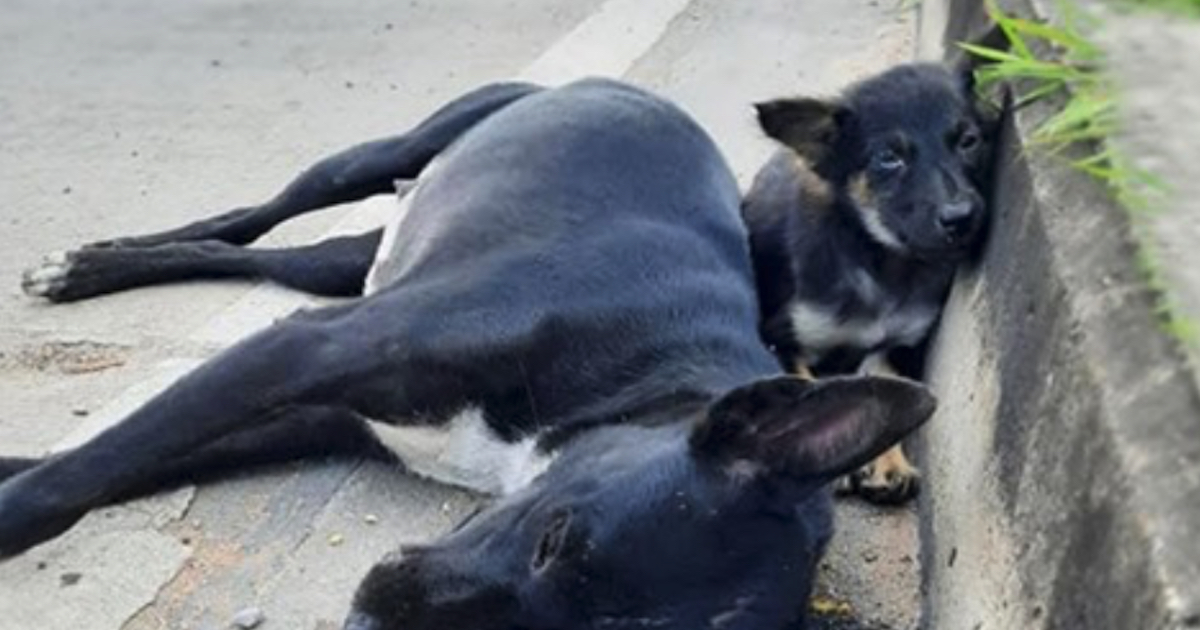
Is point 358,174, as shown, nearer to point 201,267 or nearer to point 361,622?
point 201,267

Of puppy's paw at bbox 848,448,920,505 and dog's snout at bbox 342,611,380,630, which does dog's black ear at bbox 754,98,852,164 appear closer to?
puppy's paw at bbox 848,448,920,505

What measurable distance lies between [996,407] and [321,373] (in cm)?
126

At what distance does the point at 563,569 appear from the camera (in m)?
2.47

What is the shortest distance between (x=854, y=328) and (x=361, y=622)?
196 cm

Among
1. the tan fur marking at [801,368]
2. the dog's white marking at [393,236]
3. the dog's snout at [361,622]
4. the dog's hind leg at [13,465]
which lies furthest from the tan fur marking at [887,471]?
the dog's hind leg at [13,465]

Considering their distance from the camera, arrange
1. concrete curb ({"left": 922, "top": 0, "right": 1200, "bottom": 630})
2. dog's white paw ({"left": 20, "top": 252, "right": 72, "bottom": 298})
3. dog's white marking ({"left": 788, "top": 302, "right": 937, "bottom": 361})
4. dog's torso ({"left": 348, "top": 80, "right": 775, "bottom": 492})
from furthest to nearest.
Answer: dog's white paw ({"left": 20, "top": 252, "right": 72, "bottom": 298})
dog's white marking ({"left": 788, "top": 302, "right": 937, "bottom": 361})
dog's torso ({"left": 348, "top": 80, "right": 775, "bottom": 492})
concrete curb ({"left": 922, "top": 0, "right": 1200, "bottom": 630})

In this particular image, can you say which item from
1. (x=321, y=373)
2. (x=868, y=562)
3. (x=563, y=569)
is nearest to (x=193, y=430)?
(x=321, y=373)

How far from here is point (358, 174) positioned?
4953 millimetres

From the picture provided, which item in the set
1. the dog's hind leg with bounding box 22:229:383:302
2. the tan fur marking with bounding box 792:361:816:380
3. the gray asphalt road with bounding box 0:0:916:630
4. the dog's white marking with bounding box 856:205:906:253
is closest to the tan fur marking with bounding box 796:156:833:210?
the dog's white marking with bounding box 856:205:906:253

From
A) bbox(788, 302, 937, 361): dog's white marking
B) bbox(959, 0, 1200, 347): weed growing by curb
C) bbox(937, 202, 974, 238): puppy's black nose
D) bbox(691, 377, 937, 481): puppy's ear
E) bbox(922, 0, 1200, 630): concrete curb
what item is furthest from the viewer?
bbox(788, 302, 937, 361): dog's white marking

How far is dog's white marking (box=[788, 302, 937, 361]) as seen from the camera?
166 inches

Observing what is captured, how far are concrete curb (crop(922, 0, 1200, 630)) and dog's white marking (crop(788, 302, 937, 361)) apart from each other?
1.47 ft

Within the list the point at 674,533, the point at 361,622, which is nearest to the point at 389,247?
the point at 361,622

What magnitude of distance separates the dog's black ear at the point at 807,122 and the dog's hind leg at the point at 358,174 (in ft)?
2.38
